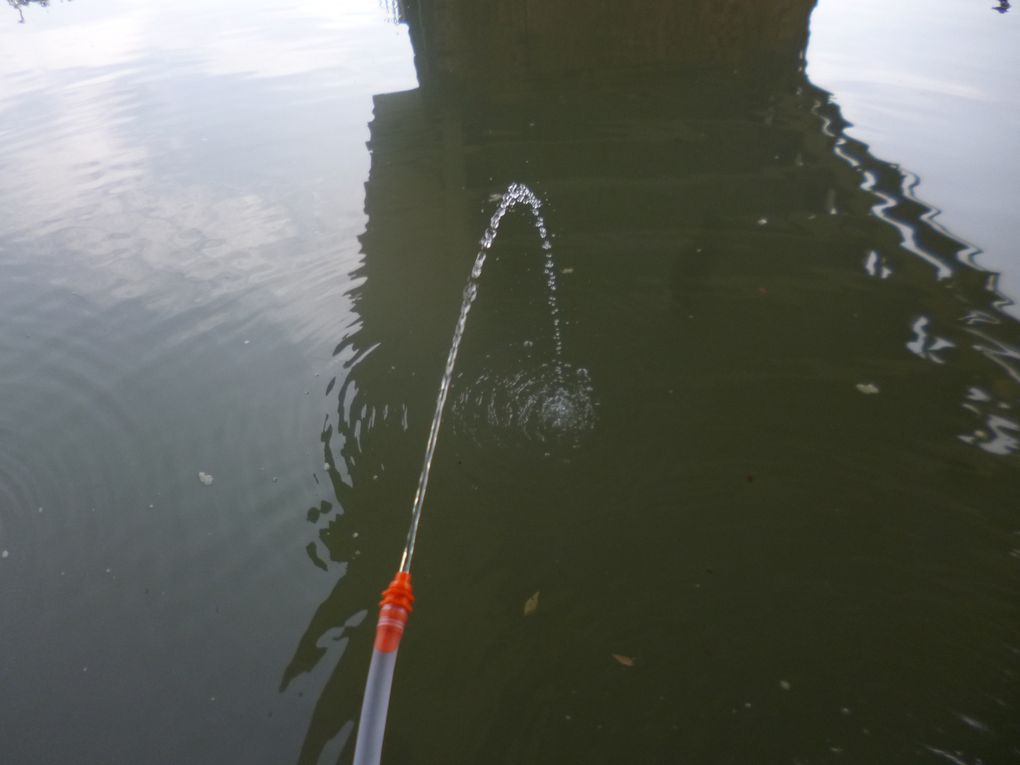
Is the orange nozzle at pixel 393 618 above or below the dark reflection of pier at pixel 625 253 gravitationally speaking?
above

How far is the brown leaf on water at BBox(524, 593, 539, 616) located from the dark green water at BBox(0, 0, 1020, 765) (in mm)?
26

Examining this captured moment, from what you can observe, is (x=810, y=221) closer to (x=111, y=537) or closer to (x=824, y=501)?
(x=824, y=501)

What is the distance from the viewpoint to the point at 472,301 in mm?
4254

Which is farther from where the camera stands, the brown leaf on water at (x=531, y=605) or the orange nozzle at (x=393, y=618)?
the brown leaf on water at (x=531, y=605)

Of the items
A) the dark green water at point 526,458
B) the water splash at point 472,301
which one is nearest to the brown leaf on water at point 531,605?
the dark green water at point 526,458

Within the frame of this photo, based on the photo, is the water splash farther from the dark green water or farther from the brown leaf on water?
the brown leaf on water

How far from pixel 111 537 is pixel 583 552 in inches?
71.9

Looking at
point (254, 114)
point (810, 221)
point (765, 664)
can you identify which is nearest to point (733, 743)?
point (765, 664)

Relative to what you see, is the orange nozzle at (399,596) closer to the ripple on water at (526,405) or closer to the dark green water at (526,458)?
the dark green water at (526,458)

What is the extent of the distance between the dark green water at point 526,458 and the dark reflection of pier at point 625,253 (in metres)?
0.02

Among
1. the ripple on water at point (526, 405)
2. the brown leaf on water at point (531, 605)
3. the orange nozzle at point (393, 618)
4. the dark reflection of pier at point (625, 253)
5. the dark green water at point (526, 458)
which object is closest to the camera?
the orange nozzle at point (393, 618)

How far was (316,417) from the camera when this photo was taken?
354 centimetres

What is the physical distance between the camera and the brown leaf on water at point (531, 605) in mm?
2604

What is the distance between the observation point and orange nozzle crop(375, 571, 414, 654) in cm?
157
